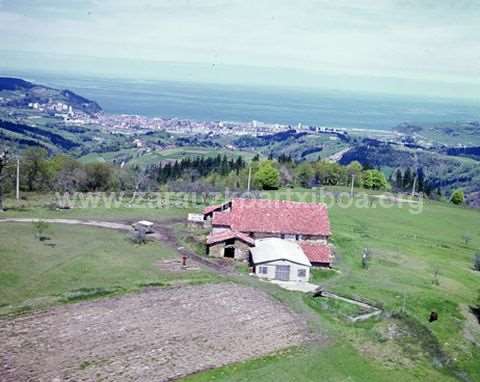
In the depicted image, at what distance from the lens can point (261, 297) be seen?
107 feet

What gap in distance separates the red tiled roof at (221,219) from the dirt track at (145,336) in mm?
11766

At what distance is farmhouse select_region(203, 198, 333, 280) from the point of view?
39719mm

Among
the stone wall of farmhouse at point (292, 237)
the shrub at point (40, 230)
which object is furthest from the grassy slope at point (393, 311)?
the shrub at point (40, 230)

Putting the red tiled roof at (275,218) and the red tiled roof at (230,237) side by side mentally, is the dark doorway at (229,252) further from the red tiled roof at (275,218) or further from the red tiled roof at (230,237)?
the red tiled roof at (275,218)

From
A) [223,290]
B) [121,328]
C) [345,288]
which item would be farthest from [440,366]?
[121,328]

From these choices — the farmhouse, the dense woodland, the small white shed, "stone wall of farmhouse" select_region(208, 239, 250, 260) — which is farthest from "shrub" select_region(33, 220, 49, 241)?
the dense woodland

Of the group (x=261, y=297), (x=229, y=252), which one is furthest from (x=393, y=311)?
(x=229, y=252)

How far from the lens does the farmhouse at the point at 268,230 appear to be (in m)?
39.7

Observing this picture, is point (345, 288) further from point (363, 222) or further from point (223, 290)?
point (363, 222)

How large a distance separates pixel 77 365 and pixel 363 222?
138 feet

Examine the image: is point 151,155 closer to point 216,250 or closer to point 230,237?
point 216,250

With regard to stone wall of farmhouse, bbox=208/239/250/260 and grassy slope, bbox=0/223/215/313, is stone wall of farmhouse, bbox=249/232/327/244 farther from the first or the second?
grassy slope, bbox=0/223/215/313

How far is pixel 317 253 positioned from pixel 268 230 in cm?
484

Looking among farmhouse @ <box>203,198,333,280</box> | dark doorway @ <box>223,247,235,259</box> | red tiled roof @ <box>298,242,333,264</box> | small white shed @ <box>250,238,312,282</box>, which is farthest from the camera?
dark doorway @ <box>223,247,235,259</box>
